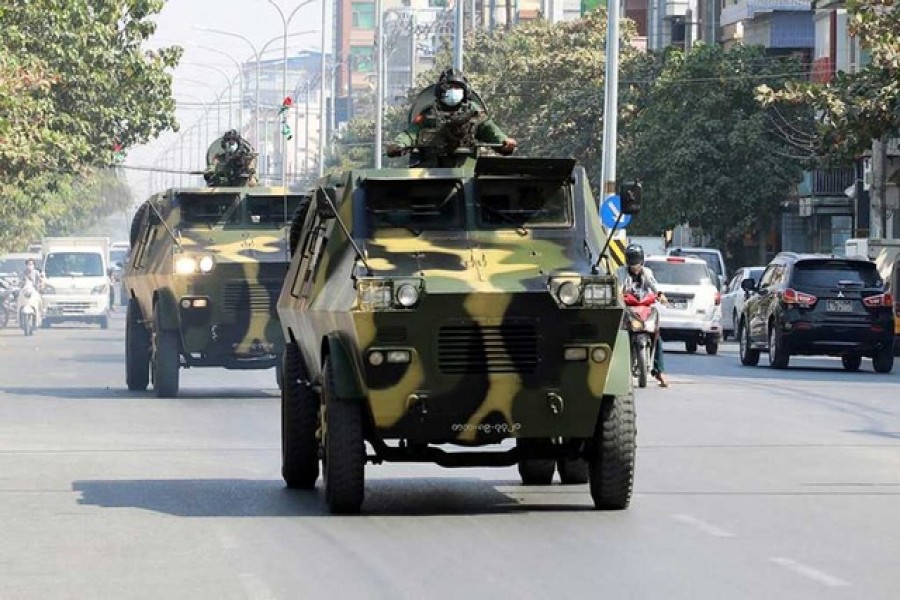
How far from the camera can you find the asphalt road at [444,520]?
437 inches

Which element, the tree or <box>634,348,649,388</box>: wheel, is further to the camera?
the tree

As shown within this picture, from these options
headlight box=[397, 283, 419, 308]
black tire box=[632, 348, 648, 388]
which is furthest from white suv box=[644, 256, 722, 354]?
headlight box=[397, 283, 419, 308]

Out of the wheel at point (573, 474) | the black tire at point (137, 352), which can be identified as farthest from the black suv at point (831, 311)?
the wheel at point (573, 474)

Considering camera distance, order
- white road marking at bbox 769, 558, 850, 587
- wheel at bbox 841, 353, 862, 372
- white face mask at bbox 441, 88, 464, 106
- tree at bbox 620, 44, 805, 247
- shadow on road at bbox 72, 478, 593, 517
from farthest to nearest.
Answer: tree at bbox 620, 44, 805, 247
wheel at bbox 841, 353, 862, 372
white face mask at bbox 441, 88, 464, 106
shadow on road at bbox 72, 478, 593, 517
white road marking at bbox 769, 558, 850, 587

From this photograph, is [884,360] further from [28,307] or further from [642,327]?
[28,307]

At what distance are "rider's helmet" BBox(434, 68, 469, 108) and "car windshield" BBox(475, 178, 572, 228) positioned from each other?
1.44 metres

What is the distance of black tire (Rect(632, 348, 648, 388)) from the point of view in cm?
2903

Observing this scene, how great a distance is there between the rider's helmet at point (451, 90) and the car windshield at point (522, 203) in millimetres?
1445

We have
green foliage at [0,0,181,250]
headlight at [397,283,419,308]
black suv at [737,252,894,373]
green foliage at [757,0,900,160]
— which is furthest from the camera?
green foliage at [0,0,181,250]

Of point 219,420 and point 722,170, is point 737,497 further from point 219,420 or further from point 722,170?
point 722,170

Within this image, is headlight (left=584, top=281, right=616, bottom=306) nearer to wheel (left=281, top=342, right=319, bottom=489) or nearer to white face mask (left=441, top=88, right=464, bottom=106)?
wheel (left=281, top=342, right=319, bottom=489)

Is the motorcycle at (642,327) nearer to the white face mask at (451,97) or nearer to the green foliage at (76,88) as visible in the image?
the white face mask at (451,97)

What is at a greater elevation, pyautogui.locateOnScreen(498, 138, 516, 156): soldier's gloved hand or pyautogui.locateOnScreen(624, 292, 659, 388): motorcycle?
pyautogui.locateOnScreen(498, 138, 516, 156): soldier's gloved hand

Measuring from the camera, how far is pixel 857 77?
41.6m
